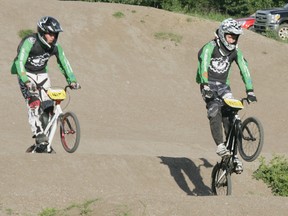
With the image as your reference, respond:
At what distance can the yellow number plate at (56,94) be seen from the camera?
41.9 feet

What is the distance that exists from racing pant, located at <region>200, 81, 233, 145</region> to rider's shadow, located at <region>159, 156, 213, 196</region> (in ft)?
4.47

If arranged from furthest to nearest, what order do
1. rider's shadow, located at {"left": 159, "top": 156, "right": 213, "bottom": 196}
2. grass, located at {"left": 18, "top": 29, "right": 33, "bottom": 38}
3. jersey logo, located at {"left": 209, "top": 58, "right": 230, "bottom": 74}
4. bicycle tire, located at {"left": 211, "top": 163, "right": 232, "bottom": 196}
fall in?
grass, located at {"left": 18, "top": 29, "right": 33, "bottom": 38}
rider's shadow, located at {"left": 159, "top": 156, "right": 213, "bottom": 196}
jersey logo, located at {"left": 209, "top": 58, "right": 230, "bottom": 74}
bicycle tire, located at {"left": 211, "top": 163, "right": 232, "bottom": 196}

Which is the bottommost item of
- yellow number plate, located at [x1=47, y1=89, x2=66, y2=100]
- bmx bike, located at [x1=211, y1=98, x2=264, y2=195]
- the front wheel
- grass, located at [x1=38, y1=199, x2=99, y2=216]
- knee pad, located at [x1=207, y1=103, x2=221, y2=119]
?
grass, located at [x1=38, y1=199, x2=99, y2=216]

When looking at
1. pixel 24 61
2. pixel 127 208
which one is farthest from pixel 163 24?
pixel 127 208

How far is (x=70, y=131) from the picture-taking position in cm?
1293

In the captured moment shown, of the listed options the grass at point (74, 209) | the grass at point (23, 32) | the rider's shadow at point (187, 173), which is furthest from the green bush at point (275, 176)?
the grass at point (23, 32)

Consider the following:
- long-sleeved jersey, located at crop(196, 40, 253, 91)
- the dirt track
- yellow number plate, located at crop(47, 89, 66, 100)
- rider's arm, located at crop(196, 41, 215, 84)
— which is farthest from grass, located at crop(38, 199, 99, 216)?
yellow number plate, located at crop(47, 89, 66, 100)

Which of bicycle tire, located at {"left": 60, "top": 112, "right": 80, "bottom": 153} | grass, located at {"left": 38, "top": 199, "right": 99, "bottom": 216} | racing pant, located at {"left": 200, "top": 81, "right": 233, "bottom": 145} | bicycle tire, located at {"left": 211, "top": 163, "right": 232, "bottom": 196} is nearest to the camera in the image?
grass, located at {"left": 38, "top": 199, "right": 99, "bottom": 216}

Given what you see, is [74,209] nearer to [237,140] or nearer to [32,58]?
[237,140]

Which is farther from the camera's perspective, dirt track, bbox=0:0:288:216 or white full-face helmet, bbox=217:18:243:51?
white full-face helmet, bbox=217:18:243:51

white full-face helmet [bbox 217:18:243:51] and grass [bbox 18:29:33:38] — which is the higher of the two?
grass [bbox 18:29:33:38]

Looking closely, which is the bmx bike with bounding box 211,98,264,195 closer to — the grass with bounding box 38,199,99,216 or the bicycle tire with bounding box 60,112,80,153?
the bicycle tire with bounding box 60,112,80,153

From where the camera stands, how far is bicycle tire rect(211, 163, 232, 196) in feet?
38.1

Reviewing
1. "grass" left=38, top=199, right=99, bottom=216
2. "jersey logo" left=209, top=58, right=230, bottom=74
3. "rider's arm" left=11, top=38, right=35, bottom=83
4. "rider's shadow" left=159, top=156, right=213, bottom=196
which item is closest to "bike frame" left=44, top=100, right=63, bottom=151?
"rider's arm" left=11, top=38, right=35, bottom=83
